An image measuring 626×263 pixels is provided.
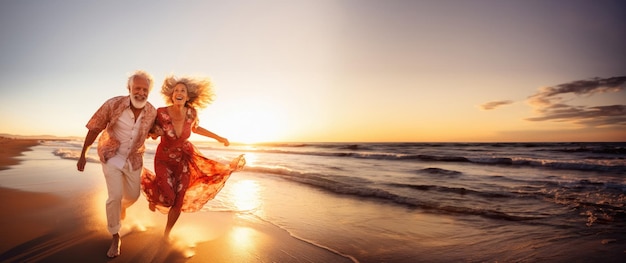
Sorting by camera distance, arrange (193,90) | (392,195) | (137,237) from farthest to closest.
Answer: (392,195) → (193,90) → (137,237)

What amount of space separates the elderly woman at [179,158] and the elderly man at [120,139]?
0.36 metres

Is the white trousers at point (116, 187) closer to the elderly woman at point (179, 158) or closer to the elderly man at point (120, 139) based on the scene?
the elderly man at point (120, 139)

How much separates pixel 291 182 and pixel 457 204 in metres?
4.84

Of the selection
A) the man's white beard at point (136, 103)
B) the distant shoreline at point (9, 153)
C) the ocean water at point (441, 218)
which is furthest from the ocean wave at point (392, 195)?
the distant shoreline at point (9, 153)

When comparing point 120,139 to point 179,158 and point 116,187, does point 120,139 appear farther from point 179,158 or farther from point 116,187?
point 179,158

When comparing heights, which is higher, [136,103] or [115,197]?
[136,103]

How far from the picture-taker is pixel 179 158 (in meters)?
4.41

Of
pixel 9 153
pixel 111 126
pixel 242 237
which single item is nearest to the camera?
pixel 111 126

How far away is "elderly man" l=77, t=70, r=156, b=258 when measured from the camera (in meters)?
3.55

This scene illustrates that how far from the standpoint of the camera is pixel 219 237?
4258 mm

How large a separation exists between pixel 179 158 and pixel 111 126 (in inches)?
38.5

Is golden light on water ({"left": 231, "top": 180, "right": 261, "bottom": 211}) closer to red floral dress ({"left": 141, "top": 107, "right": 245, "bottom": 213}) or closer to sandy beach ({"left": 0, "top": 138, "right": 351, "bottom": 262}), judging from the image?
sandy beach ({"left": 0, "top": 138, "right": 351, "bottom": 262})

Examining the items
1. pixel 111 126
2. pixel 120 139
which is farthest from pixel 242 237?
pixel 111 126

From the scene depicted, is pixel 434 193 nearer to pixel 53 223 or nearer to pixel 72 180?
pixel 53 223
